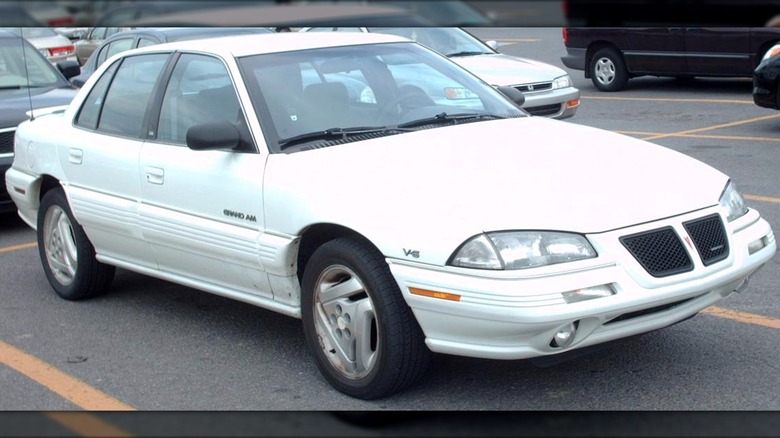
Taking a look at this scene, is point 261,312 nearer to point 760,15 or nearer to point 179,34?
point 179,34

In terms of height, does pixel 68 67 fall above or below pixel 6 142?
above

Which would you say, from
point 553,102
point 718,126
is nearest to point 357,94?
point 553,102

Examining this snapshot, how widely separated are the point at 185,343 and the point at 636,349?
2317 mm

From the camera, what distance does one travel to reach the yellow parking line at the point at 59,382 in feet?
15.3

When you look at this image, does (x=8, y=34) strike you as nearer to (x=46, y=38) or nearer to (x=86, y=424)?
(x=46, y=38)

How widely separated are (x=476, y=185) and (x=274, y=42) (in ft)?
A: 5.72

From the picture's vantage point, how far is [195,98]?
18.1 ft

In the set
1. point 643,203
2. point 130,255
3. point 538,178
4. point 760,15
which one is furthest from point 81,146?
point 760,15

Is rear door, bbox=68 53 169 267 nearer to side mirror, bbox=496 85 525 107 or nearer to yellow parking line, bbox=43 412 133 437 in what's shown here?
yellow parking line, bbox=43 412 133 437

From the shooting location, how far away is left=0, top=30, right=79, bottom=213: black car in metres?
8.64

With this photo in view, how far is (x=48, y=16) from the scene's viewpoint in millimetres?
1492

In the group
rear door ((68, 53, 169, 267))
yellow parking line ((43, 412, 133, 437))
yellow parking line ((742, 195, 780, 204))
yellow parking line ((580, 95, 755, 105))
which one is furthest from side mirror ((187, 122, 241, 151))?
yellow parking line ((580, 95, 755, 105))

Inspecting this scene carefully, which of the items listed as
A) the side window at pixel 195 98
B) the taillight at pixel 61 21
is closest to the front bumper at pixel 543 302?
the side window at pixel 195 98

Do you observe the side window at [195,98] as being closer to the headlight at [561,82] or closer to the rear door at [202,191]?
the rear door at [202,191]
